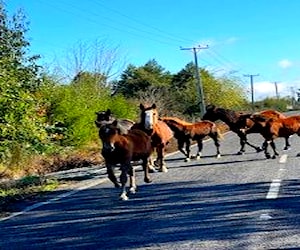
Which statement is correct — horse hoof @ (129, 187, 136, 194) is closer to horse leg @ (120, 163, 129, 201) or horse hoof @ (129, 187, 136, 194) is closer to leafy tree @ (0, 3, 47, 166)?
horse leg @ (120, 163, 129, 201)

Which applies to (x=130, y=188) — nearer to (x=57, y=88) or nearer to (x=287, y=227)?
(x=287, y=227)

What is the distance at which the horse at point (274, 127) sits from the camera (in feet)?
58.7

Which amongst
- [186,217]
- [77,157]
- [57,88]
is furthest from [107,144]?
[57,88]

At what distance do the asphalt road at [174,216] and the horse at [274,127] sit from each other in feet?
12.6

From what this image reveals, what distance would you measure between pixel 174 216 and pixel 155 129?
689cm

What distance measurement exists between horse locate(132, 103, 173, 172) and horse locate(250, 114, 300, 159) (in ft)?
10.2

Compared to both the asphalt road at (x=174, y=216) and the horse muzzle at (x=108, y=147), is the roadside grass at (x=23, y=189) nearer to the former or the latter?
the asphalt road at (x=174, y=216)

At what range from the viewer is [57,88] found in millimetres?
27781

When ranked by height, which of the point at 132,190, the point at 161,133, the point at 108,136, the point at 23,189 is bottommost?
the point at 132,190

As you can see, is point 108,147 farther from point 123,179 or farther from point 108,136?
point 123,179

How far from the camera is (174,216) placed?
A: 8.70 m

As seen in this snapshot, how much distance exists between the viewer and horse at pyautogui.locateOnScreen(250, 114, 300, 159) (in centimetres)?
1789

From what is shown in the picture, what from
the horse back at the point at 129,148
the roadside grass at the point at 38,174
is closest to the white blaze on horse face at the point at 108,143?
the horse back at the point at 129,148

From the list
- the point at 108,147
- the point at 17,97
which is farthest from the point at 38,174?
the point at 108,147
